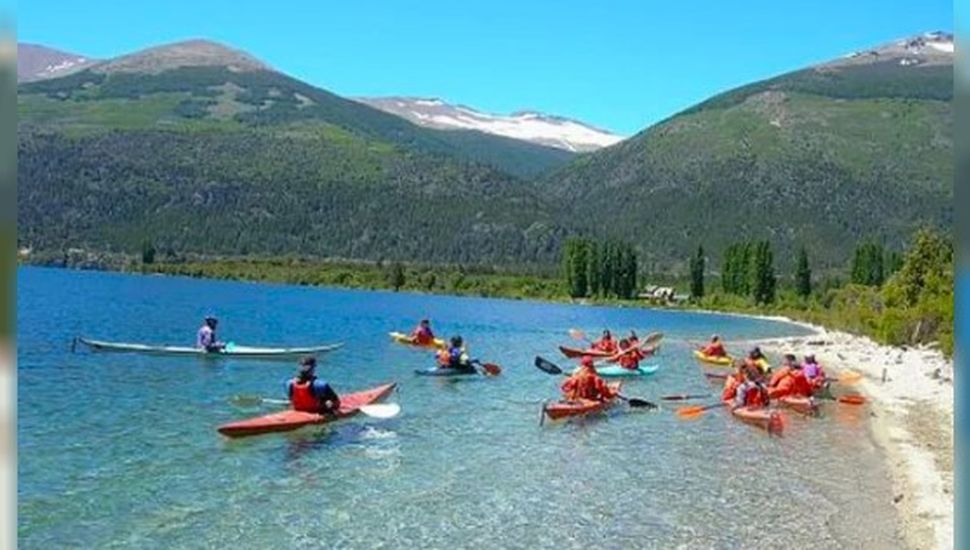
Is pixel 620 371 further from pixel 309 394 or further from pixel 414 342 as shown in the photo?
pixel 309 394

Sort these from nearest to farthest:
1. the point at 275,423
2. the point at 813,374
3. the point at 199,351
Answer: the point at 275,423, the point at 813,374, the point at 199,351

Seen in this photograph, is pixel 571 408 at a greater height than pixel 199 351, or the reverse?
pixel 571 408

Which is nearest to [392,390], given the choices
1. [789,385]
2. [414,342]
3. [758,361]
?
[789,385]

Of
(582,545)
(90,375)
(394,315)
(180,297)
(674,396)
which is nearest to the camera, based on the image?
(582,545)

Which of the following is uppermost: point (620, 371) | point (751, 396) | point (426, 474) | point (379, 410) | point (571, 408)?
point (751, 396)

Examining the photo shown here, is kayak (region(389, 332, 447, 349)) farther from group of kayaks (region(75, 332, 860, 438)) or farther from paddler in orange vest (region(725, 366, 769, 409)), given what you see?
paddler in orange vest (region(725, 366, 769, 409))

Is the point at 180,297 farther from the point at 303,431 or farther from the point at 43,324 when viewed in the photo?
the point at 303,431

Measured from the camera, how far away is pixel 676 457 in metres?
26.6

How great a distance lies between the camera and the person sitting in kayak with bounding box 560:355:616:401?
33.1m

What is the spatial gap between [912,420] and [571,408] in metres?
12.0

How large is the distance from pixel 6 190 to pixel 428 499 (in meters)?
18.2

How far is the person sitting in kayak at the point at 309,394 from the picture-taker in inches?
1064

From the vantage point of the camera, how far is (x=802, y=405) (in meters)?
35.5

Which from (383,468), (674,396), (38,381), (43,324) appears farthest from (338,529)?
(43,324)
